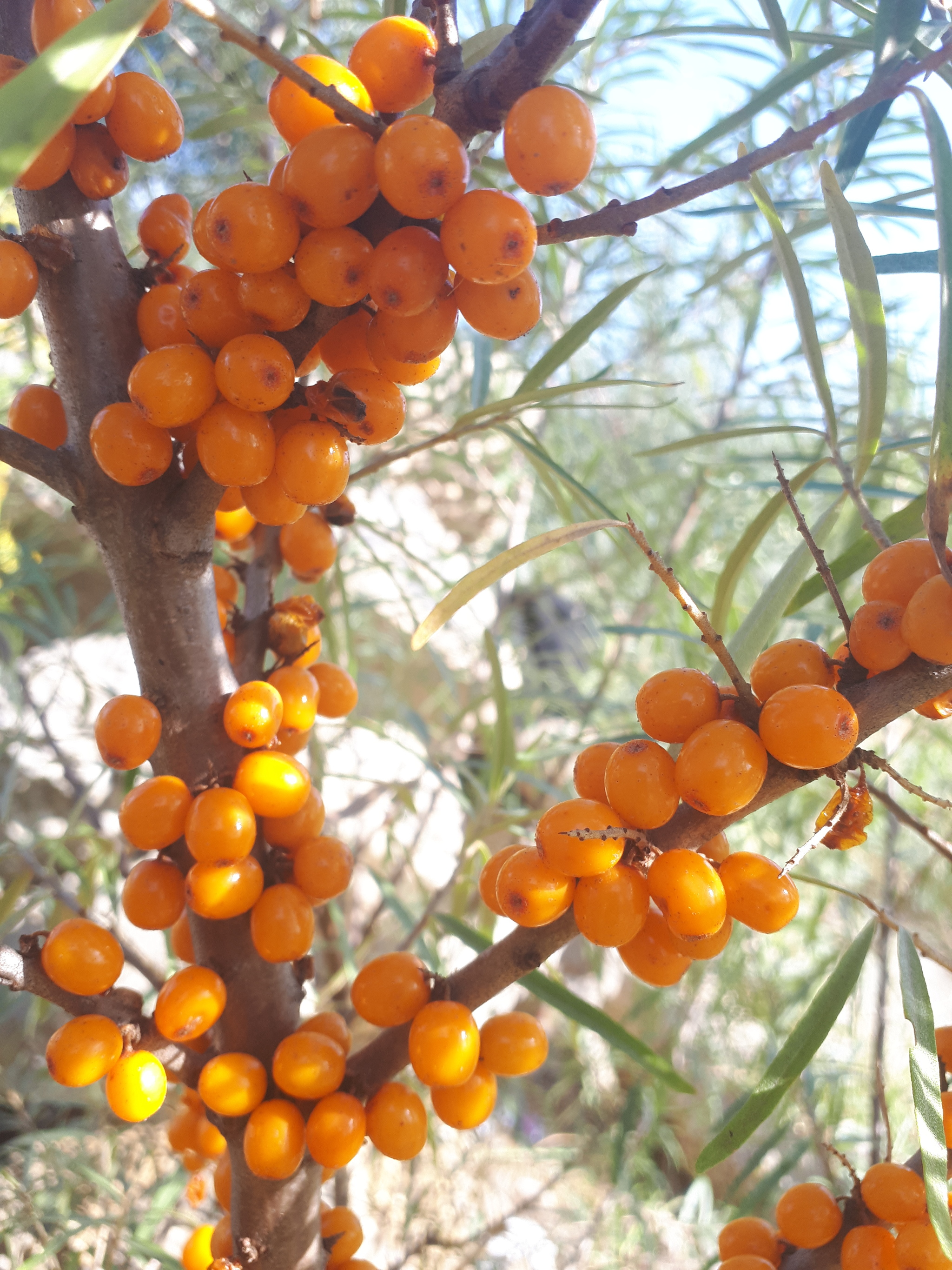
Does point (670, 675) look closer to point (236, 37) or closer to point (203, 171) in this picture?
point (236, 37)

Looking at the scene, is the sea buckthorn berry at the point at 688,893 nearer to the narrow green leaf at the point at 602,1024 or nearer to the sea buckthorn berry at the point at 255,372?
the narrow green leaf at the point at 602,1024

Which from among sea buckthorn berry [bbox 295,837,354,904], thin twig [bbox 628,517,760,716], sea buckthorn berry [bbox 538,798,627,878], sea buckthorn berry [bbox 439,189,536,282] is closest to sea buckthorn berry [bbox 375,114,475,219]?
sea buckthorn berry [bbox 439,189,536,282]

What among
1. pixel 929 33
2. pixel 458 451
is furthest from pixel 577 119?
pixel 458 451

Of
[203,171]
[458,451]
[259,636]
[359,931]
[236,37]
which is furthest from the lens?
[203,171]

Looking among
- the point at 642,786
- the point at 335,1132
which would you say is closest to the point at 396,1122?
the point at 335,1132

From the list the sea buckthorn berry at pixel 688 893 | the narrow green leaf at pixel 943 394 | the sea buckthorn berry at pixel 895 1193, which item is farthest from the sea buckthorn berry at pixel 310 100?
the sea buckthorn berry at pixel 895 1193

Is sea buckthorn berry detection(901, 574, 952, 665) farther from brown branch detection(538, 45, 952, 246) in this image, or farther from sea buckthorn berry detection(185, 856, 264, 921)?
sea buckthorn berry detection(185, 856, 264, 921)
